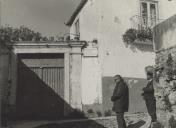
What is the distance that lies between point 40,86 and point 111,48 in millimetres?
4004

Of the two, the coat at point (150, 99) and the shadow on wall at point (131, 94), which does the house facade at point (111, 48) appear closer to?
the shadow on wall at point (131, 94)

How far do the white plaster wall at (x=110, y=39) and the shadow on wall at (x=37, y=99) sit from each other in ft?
4.14

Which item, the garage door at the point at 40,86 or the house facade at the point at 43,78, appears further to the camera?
the garage door at the point at 40,86

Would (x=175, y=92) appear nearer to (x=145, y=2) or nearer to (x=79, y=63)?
(x=79, y=63)

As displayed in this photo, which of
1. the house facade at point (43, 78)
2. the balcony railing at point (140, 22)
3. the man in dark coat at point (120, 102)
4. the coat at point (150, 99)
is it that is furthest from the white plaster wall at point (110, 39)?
the coat at point (150, 99)

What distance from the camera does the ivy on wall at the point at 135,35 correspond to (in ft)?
62.9

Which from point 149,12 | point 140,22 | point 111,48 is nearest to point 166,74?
point 111,48

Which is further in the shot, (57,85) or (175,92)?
(57,85)

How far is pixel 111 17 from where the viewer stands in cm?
1916

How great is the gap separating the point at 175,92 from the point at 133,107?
11.1 meters

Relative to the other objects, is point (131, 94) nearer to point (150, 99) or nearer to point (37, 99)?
point (37, 99)

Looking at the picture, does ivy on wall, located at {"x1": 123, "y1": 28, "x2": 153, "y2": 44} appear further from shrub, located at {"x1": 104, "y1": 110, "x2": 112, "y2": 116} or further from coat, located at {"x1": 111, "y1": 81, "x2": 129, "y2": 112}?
coat, located at {"x1": 111, "y1": 81, "x2": 129, "y2": 112}

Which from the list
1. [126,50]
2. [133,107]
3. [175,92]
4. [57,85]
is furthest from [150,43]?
[175,92]

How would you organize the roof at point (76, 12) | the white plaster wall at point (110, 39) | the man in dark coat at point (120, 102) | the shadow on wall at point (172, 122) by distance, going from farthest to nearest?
1. the roof at point (76, 12)
2. the white plaster wall at point (110, 39)
3. the man in dark coat at point (120, 102)
4. the shadow on wall at point (172, 122)
